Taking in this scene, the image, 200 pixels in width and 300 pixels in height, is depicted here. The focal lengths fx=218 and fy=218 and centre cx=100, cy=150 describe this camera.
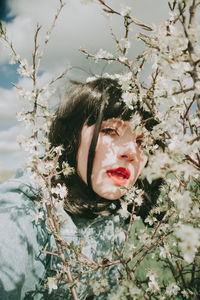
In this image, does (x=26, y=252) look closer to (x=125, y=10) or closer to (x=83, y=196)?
(x=83, y=196)

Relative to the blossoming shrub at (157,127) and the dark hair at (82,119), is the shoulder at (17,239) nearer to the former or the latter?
the blossoming shrub at (157,127)

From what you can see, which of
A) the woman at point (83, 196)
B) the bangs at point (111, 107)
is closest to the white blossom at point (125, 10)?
the woman at point (83, 196)

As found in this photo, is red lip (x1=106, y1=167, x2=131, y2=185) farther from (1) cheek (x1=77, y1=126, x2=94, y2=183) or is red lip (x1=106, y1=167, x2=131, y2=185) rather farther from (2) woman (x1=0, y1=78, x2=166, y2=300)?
(1) cheek (x1=77, y1=126, x2=94, y2=183)

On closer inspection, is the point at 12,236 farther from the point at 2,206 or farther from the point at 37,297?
the point at 37,297

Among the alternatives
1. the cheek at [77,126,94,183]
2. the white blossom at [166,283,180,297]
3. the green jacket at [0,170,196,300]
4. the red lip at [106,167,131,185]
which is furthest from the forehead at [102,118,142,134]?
the white blossom at [166,283,180,297]

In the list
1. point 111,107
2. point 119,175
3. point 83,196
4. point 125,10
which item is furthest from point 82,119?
point 125,10

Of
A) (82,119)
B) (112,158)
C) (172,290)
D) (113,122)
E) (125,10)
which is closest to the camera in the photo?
(125,10)

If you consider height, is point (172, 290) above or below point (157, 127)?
below

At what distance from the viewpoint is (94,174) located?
183 centimetres

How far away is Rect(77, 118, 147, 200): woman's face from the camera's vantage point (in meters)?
1.80

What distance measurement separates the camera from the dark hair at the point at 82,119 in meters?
1.94

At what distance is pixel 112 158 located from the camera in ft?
5.88

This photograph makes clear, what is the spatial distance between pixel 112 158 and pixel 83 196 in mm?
606

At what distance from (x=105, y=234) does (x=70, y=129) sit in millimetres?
1182
